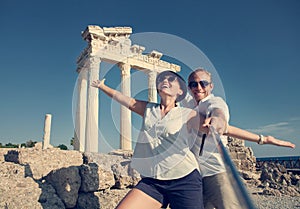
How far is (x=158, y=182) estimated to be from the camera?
8.30 feet

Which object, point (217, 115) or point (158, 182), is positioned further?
point (158, 182)

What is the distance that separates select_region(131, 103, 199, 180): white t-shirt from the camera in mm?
2445

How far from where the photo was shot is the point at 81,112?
71.9ft

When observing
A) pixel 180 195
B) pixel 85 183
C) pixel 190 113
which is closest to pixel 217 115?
pixel 190 113

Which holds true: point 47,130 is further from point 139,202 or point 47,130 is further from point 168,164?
point 168,164

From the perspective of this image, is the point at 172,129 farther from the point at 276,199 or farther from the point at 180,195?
the point at 276,199

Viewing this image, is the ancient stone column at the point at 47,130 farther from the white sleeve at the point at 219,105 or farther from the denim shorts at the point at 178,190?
the white sleeve at the point at 219,105

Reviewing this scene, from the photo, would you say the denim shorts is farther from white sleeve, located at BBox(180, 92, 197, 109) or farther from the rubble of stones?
the rubble of stones

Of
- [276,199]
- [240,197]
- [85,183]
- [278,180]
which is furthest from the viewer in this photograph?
[278,180]

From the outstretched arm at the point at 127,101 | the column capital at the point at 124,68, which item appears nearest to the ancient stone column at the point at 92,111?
the column capital at the point at 124,68

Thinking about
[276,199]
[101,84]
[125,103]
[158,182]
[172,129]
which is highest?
[101,84]

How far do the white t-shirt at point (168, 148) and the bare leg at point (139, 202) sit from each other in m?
0.20

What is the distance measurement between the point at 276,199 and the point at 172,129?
32.9ft

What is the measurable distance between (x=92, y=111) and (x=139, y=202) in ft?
60.4
